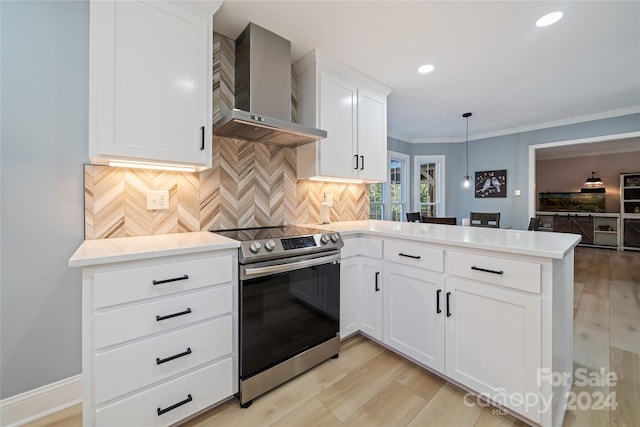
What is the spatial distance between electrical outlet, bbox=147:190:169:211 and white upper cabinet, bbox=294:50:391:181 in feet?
3.72

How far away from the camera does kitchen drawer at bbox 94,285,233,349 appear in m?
1.15

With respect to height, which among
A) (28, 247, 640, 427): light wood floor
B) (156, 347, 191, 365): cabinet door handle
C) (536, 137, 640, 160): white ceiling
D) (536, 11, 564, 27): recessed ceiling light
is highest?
(536, 137, 640, 160): white ceiling

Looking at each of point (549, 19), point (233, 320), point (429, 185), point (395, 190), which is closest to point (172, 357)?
point (233, 320)

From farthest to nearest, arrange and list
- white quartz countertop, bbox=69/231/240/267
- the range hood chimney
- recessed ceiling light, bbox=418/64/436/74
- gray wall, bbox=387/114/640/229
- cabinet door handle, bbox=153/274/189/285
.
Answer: gray wall, bbox=387/114/640/229, recessed ceiling light, bbox=418/64/436/74, the range hood chimney, cabinet door handle, bbox=153/274/189/285, white quartz countertop, bbox=69/231/240/267

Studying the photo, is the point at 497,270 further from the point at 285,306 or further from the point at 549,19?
the point at 549,19

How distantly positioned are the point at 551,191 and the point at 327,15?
9670 mm

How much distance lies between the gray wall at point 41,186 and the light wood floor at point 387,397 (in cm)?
39

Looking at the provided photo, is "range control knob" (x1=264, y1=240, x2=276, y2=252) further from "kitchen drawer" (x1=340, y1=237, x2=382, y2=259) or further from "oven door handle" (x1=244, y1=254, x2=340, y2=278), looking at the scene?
"kitchen drawer" (x1=340, y1=237, x2=382, y2=259)

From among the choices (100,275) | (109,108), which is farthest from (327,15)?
(100,275)

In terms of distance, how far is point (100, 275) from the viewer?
114 cm

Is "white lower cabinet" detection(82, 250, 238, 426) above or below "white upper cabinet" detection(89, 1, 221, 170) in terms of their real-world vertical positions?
→ below

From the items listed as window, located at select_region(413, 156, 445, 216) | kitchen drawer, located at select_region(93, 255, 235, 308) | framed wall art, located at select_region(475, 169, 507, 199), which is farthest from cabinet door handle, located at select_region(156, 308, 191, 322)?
framed wall art, located at select_region(475, 169, 507, 199)

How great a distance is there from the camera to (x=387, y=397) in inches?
62.9

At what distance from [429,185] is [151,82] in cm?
568
